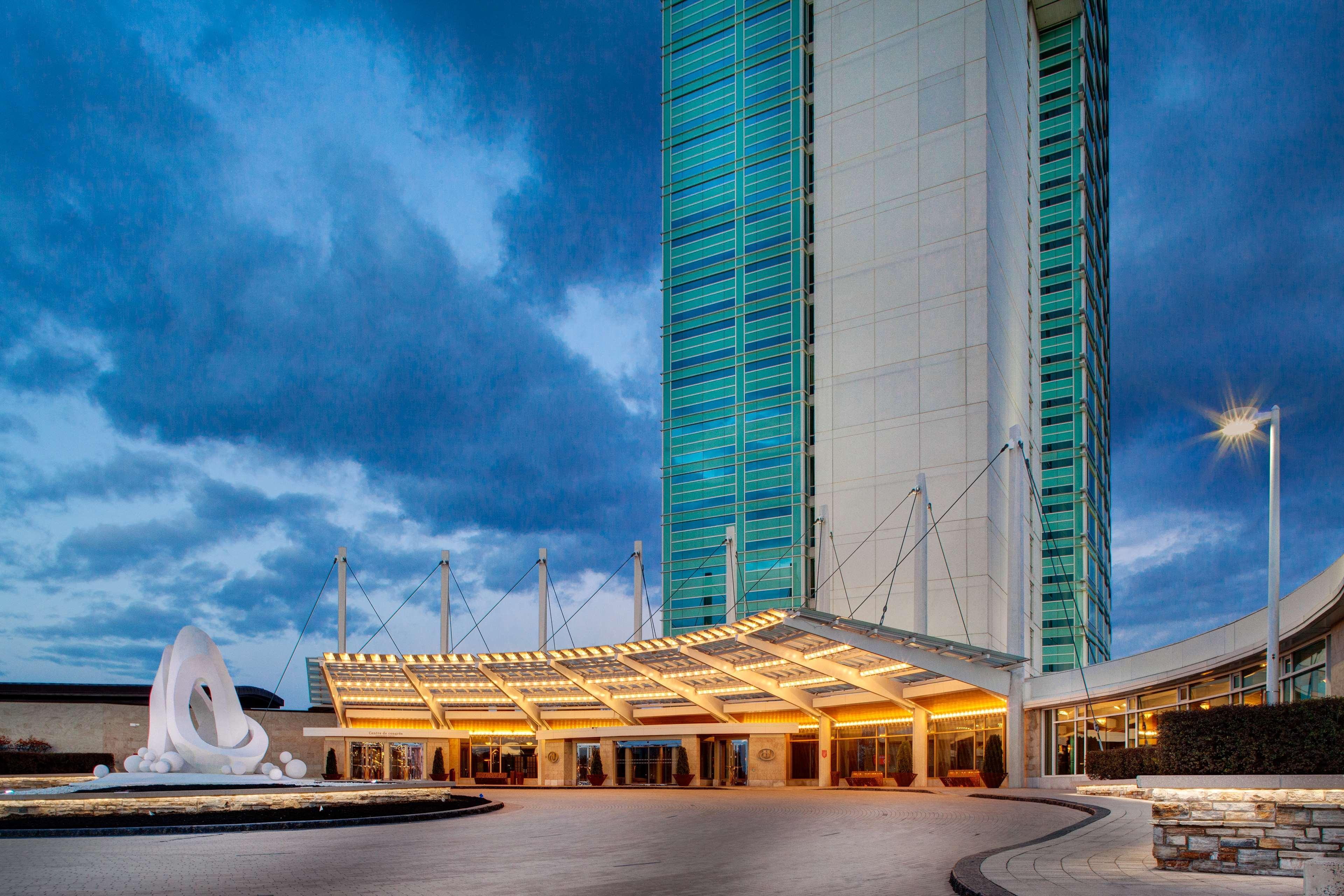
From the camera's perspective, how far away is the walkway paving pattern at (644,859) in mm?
11102

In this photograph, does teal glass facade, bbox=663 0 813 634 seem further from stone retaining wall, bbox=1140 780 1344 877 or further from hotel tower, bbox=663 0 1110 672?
stone retaining wall, bbox=1140 780 1344 877

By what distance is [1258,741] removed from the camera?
11812 millimetres

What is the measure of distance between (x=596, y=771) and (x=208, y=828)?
1332 inches

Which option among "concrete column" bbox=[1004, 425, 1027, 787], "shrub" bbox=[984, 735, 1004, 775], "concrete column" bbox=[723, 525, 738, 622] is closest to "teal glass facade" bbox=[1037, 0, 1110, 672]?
"concrete column" bbox=[723, 525, 738, 622]

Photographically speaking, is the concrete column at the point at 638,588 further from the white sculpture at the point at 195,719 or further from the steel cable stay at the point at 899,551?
the white sculpture at the point at 195,719

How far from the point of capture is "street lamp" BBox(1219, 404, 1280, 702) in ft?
60.6

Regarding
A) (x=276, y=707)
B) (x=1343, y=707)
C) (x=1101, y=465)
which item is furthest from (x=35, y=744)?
(x=1101, y=465)

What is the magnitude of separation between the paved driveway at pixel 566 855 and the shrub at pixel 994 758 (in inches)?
540

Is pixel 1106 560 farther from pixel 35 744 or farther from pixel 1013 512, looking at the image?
pixel 35 744

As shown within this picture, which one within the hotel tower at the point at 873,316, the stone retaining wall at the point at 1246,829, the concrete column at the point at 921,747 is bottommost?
the concrete column at the point at 921,747

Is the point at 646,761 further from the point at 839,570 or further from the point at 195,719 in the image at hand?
the point at 195,719

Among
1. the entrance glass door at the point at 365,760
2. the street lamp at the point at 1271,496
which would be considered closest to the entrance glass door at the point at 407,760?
the entrance glass door at the point at 365,760

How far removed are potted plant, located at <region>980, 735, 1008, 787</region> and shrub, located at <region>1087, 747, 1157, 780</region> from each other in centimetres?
811

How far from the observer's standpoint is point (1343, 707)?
37.5 ft
